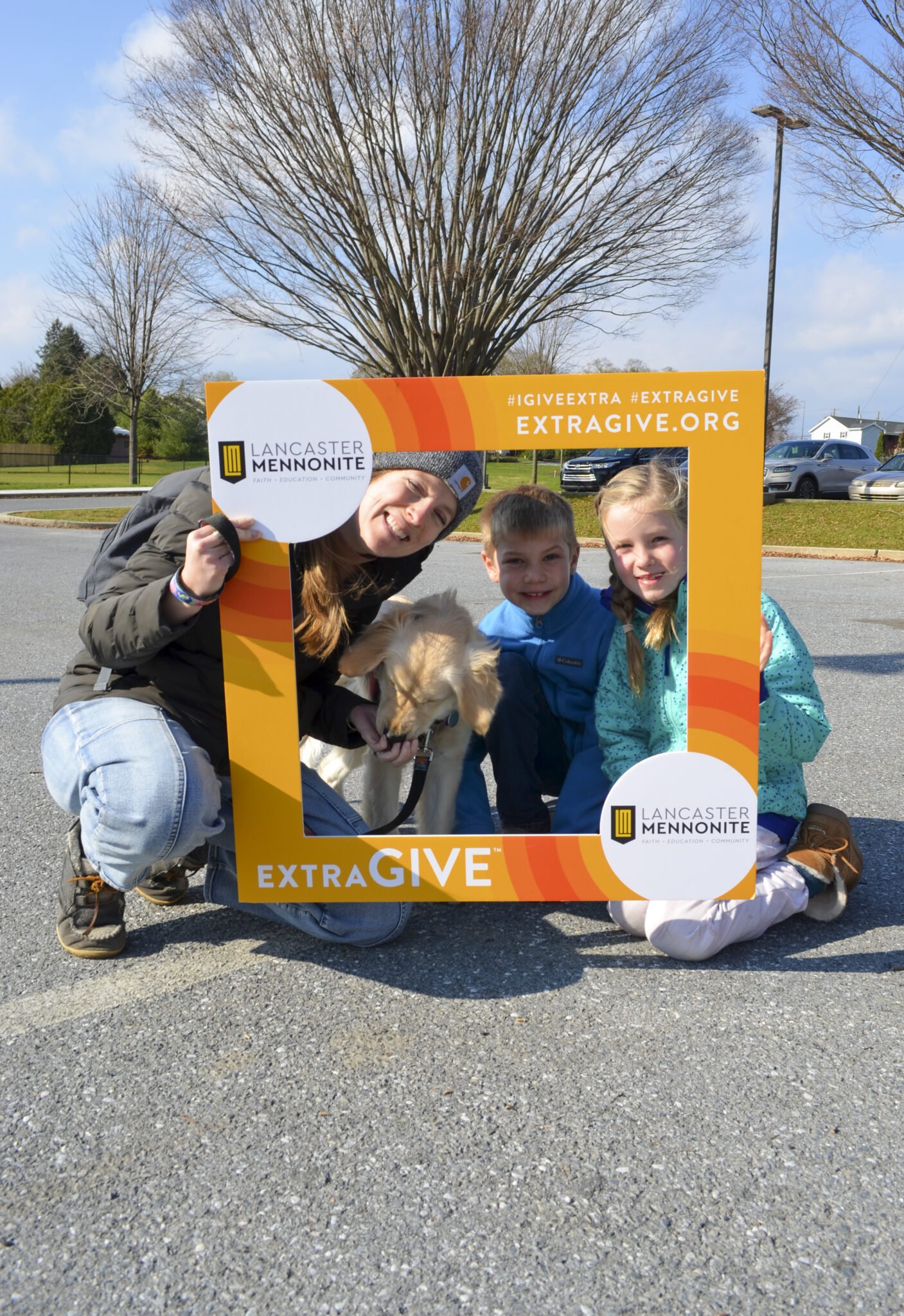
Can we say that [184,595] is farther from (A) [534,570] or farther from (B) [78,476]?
(B) [78,476]

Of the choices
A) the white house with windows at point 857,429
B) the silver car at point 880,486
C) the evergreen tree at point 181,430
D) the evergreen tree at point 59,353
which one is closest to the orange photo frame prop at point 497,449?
the silver car at point 880,486

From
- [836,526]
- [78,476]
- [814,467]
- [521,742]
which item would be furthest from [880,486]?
[78,476]

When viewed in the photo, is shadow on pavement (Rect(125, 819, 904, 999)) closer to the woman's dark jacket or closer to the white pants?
the white pants

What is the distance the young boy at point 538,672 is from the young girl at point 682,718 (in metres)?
0.19

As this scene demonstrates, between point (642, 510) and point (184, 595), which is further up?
point (642, 510)

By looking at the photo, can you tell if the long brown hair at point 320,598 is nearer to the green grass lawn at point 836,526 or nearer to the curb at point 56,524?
the green grass lawn at point 836,526

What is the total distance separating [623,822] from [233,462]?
1342mm

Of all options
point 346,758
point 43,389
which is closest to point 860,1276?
point 346,758

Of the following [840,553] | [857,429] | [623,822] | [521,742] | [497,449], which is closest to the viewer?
[497,449]

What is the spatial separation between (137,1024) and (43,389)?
59.5m

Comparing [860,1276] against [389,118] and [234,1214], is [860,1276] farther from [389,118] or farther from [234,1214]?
[389,118]

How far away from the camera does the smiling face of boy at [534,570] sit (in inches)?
130

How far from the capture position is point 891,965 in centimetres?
282

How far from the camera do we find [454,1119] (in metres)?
2.13
